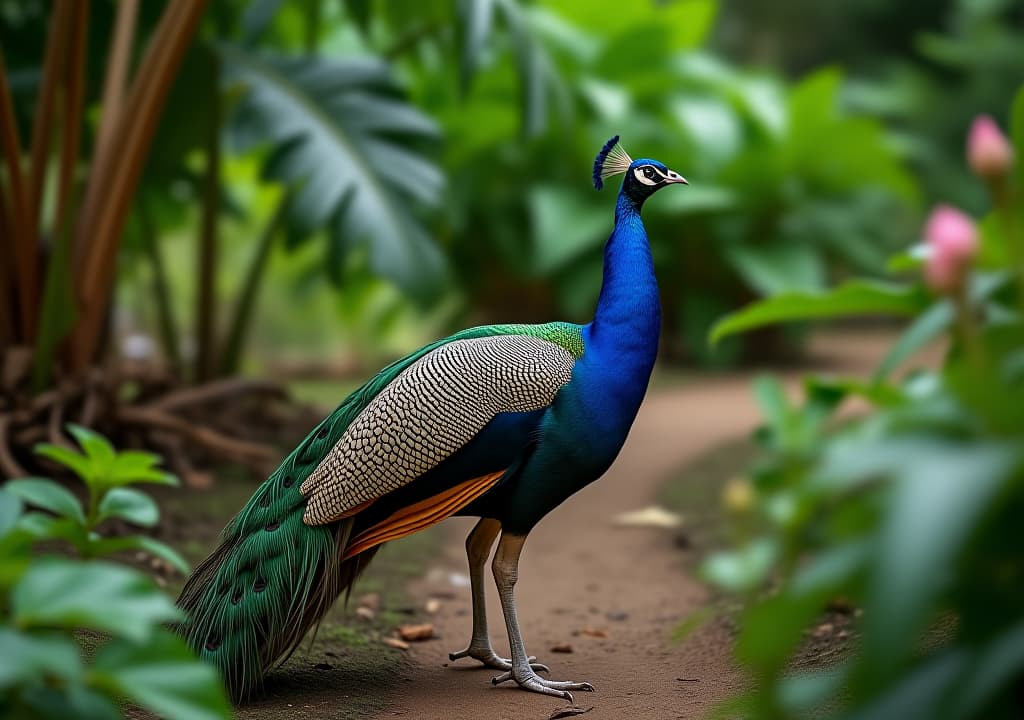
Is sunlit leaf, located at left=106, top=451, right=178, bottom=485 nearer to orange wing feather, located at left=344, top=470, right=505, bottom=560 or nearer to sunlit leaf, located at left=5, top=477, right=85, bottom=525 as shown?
sunlit leaf, located at left=5, top=477, right=85, bottom=525

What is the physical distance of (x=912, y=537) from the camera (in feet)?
4.17

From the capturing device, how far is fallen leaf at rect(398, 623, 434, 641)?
3.65 m

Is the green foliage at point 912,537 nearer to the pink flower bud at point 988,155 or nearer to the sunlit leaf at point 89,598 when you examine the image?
the pink flower bud at point 988,155

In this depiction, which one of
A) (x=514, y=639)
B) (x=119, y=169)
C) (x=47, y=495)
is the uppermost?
(x=119, y=169)

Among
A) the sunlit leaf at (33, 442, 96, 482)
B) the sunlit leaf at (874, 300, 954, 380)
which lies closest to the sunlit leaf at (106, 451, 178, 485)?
the sunlit leaf at (33, 442, 96, 482)

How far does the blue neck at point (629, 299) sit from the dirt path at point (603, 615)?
2.80 feet

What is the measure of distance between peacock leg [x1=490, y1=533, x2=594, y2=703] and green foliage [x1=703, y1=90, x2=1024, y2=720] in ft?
4.50

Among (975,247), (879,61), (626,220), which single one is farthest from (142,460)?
(879,61)

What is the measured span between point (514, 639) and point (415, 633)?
66 cm

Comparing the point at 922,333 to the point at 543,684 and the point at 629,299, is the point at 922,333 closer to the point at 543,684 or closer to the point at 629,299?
the point at 629,299

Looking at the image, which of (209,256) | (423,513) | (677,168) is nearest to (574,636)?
(423,513)

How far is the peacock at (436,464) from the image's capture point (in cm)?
290

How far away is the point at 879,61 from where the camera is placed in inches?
631

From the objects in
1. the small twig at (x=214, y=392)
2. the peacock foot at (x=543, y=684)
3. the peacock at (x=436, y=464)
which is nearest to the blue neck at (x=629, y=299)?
the peacock at (x=436, y=464)
